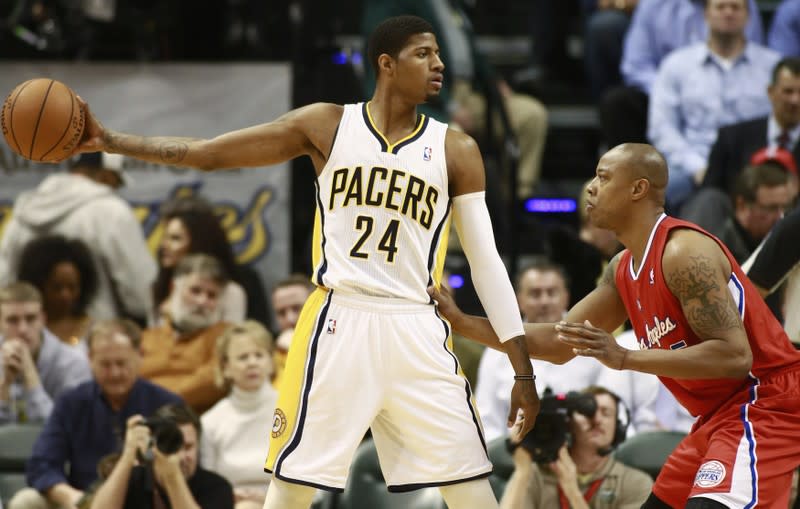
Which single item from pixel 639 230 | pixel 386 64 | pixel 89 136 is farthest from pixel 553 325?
pixel 89 136

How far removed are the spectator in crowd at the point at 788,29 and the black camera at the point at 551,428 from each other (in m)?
4.50

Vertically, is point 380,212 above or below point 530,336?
above

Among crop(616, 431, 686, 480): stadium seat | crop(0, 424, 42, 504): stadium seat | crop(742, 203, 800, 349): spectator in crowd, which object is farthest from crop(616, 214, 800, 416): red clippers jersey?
crop(0, 424, 42, 504): stadium seat

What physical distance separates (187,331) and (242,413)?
0.96 meters

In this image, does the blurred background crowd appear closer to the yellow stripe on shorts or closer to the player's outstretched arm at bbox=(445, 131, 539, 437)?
the player's outstretched arm at bbox=(445, 131, 539, 437)

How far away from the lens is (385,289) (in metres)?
4.79

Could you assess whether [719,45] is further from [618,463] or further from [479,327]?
[479,327]

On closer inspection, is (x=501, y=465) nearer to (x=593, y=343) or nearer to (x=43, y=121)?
(x=593, y=343)

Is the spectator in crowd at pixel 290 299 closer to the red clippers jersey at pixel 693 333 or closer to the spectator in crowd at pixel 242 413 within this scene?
the spectator in crowd at pixel 242 413

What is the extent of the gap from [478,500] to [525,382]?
0.44 metres

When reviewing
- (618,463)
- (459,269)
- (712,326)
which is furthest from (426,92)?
(459,269)

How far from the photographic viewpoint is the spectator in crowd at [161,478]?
6.44m

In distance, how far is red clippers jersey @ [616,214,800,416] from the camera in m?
4.72

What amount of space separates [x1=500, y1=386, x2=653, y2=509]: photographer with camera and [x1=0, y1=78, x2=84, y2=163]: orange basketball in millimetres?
2584
